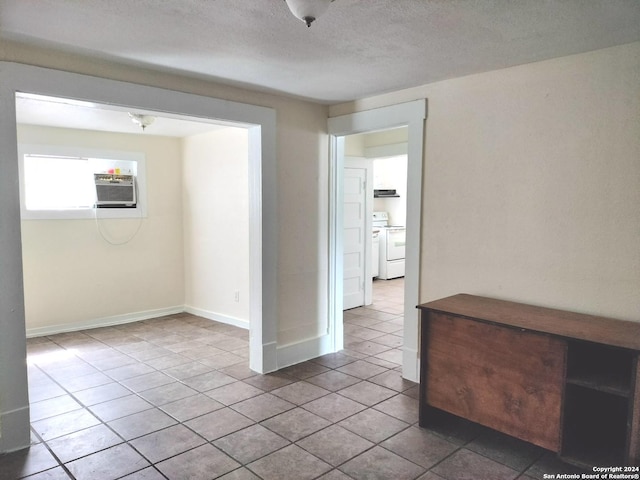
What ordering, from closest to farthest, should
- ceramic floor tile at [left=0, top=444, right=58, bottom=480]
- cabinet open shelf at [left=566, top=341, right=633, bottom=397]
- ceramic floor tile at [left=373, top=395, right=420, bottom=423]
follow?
cabinet open shelf at [left=566, top=341, right=633, bottom=397] → ceramic floor tile at [left=0, top=444, right=58, bottom=480] → ceramic floor tile at [left=373, top=395, right=420, bottom=423]

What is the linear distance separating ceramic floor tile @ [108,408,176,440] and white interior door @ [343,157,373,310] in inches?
124

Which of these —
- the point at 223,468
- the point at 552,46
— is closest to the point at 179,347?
the point at 223,468

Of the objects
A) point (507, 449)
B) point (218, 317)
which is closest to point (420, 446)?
point (507, 449)

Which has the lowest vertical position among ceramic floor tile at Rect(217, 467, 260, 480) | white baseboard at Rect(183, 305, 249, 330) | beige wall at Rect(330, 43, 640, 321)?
ceramic floor tile at Rect(217, 467, 260, 480)

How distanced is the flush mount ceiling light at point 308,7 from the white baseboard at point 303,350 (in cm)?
271

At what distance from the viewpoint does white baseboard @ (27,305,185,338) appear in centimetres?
470

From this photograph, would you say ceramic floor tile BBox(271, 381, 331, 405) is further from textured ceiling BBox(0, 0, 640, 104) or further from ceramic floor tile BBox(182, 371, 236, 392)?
textured ceiling BBox(0, 0, 640, 104)

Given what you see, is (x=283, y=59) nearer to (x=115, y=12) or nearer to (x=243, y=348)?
(x=115, y=12)

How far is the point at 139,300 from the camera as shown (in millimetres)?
5402

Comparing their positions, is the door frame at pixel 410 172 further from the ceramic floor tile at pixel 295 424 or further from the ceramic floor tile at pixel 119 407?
the ceramic floor tile at pixel 119 407

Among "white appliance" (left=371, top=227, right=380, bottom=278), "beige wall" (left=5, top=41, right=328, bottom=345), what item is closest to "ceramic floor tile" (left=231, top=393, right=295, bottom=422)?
"beige wall" (left=5, top=41, right=328, bottom=345)

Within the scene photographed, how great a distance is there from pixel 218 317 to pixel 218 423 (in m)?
2.58

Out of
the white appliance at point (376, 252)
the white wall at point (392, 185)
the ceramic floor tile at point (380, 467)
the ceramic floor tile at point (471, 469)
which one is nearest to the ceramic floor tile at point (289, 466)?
the ceramic floor tile at point (380, 467)

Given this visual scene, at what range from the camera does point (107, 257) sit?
5.13 metres
